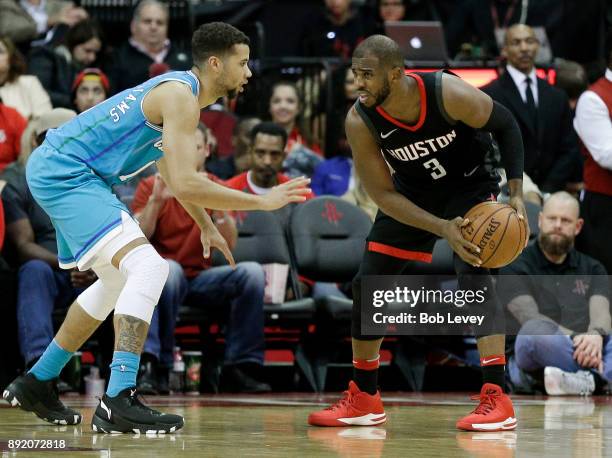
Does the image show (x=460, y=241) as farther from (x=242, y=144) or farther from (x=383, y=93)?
(x=242, y=144)

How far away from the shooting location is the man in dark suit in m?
10.4

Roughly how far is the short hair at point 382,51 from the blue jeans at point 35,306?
329 centimetres

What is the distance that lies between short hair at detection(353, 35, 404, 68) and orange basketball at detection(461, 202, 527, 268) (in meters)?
0.79

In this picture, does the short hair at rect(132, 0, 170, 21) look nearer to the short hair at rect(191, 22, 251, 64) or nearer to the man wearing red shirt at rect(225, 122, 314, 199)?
the man wearing red shirt at rect(225, 122, 314, 199)

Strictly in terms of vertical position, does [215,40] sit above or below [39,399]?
above

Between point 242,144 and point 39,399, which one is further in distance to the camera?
point 242,144

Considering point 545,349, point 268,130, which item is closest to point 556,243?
point 545,349

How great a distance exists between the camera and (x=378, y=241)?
600cm

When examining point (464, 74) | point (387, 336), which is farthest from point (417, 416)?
point (464, 74)

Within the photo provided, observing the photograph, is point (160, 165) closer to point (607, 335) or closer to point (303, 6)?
point (607, 335)

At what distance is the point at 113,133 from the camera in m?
5.49

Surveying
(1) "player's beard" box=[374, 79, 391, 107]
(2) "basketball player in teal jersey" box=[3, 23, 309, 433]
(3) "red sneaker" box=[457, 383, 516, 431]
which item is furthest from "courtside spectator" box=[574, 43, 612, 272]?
(2) "basketball player in teal jersey" box=[3, 23, 309, 433]

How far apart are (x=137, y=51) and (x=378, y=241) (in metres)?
5.82

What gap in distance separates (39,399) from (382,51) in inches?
86.9
